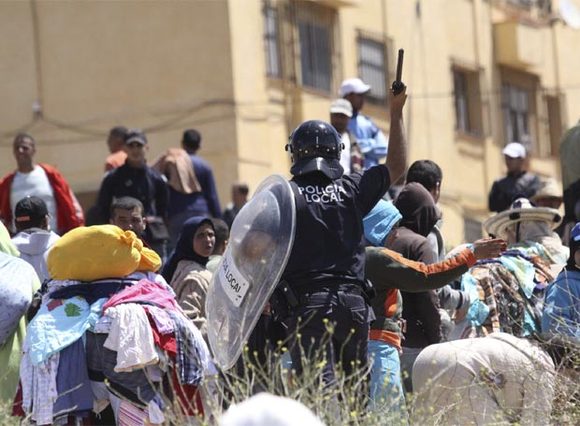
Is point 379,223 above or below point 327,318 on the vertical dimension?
above

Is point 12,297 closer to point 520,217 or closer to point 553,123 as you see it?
point 520,217

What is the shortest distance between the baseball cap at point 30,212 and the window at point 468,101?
22.4 metres

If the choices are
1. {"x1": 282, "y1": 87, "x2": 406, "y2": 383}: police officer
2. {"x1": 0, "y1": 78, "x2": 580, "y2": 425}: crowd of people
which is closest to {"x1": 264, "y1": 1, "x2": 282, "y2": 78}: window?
{"x1": 0, "y1": 78, "x2": 580, "y2": 425}: crowd of people

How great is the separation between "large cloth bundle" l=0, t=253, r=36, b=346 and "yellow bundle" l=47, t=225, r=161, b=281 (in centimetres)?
76

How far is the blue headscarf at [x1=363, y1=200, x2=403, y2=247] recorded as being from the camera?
40.4ft

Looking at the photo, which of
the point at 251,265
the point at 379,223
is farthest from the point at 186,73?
the point at 251,265

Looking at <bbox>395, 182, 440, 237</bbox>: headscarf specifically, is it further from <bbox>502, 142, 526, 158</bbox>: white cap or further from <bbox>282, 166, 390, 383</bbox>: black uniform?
<bbox>502, 142, 526, 158</bbox>: white cap

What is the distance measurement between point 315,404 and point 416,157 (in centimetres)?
2384

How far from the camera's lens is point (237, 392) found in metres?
9.87

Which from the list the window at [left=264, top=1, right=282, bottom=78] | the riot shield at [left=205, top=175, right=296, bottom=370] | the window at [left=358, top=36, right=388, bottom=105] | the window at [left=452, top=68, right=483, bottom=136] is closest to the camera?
the riot shield at [left=205, top=175, right=296, bottom=370]

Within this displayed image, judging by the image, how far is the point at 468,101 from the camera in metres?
36.5

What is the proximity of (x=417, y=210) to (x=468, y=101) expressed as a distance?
2361cm

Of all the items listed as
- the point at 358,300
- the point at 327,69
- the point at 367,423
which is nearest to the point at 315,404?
the point at 367,423

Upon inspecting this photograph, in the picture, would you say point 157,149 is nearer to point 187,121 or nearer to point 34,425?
point 187,121
